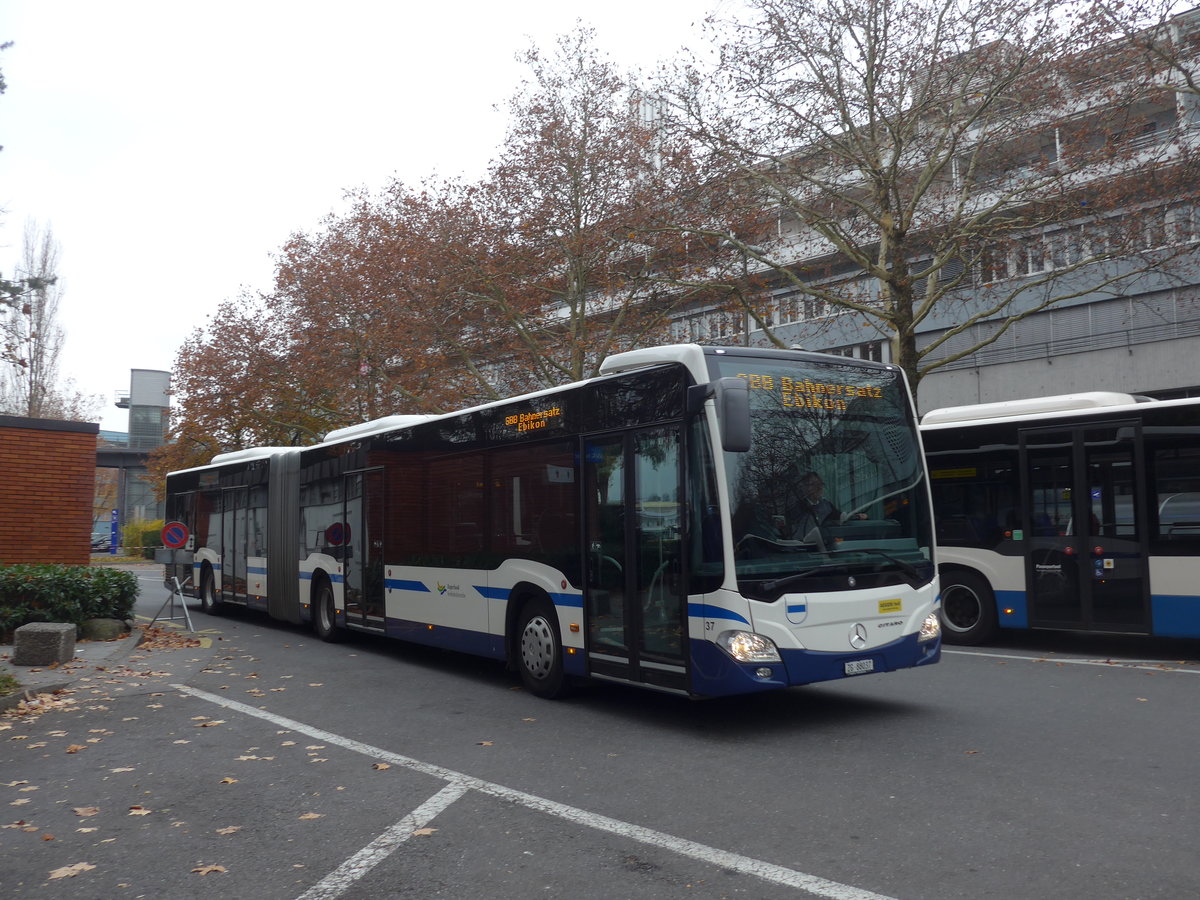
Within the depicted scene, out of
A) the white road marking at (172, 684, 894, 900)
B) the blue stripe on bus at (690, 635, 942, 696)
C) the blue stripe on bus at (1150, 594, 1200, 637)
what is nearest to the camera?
the white road marking at (172, 684, 894, 900)

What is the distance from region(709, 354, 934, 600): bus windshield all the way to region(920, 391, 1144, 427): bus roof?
4558 mm

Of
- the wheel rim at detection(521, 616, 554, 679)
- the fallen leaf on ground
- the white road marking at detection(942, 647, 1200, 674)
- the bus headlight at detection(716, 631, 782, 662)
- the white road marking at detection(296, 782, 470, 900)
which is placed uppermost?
the bus headlight at detection(716, 631, 782, 662)

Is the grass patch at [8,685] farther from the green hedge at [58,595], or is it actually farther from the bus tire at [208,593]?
the bus tire at [208,593]

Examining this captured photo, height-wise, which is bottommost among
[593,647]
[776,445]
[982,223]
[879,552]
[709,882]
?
[709,882]

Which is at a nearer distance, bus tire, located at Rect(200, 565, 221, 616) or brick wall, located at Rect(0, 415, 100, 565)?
brick wall, located at Rect(0, 415, 100, 565)

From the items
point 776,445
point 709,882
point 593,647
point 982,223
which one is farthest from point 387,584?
point 982,223

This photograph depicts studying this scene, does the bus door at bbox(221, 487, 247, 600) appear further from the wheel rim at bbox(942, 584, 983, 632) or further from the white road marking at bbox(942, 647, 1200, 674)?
the white road marking at bbox(942, 647, 1200, 674)

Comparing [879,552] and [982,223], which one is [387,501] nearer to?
[879,552]

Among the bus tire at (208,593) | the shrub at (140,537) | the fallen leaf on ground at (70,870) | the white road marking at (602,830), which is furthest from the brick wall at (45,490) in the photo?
the shrub at (140,537)

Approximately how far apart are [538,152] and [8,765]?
65.5 feet

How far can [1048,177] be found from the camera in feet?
62.8

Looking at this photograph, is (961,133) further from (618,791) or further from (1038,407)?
(618,791)

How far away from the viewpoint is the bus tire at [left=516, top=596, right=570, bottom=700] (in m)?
9.49

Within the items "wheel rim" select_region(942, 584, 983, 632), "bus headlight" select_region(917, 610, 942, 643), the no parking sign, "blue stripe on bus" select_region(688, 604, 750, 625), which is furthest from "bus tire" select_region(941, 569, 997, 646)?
the no parking sign
